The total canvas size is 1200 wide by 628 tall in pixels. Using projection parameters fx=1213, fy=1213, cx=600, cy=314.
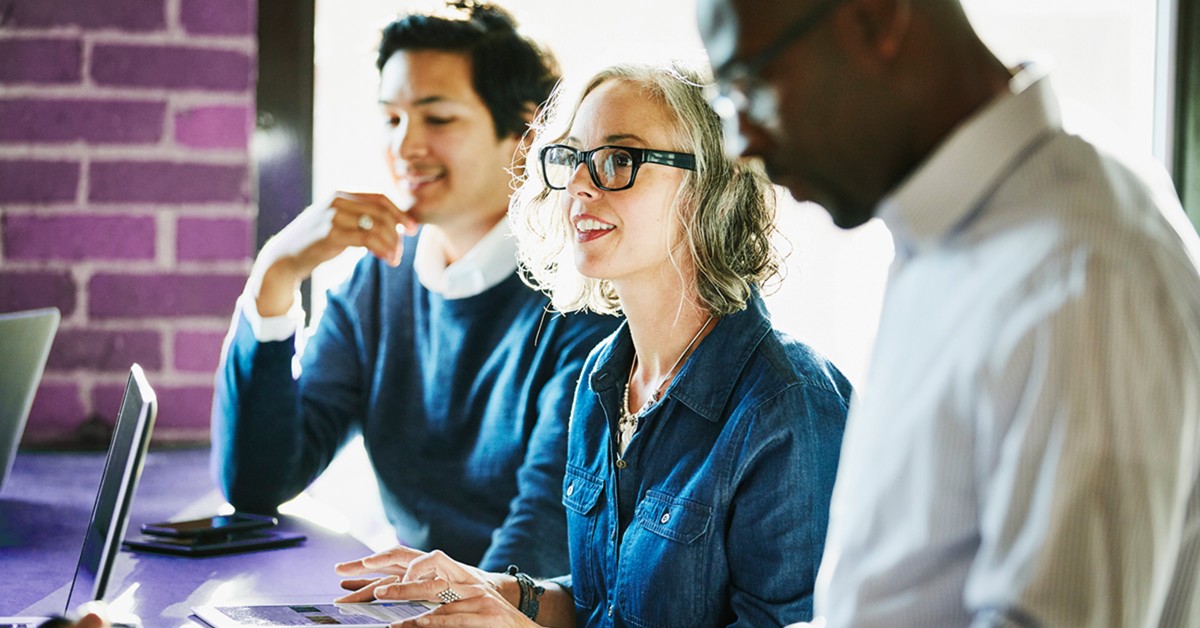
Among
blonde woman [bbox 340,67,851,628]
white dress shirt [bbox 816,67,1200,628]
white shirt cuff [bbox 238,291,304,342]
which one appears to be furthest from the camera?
white shirt cuff [bbox 238,291,304,342]

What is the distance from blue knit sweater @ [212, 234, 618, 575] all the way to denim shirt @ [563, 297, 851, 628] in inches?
10.8

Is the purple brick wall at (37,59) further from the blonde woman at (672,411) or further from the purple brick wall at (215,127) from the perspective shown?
the blonde woman at (672,411)

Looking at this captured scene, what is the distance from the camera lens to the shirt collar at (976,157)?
0.84 m

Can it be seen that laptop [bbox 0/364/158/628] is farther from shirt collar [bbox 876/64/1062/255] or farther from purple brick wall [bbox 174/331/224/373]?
purple brick wall [bbox 174/331/224/373]

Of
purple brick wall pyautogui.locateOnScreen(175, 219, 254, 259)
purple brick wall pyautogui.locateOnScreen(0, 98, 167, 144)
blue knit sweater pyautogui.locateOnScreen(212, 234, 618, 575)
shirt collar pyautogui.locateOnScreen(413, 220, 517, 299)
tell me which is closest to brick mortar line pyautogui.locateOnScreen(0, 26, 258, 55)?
purple brick wall pyautogui.locateOnScreen(0, 98, 167, 144)

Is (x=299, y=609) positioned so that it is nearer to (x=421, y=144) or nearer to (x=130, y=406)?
(x=130, y=406)

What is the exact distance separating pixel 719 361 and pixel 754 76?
71 centimetres

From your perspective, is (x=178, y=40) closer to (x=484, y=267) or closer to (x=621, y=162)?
(x=484, y=267)

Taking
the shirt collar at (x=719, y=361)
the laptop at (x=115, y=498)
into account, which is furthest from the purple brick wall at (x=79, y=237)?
the shirt collar at (x=719, y=361)

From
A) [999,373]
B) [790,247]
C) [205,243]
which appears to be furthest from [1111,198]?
[205,243]

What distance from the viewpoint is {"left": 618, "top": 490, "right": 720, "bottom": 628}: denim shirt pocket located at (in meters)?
1.47

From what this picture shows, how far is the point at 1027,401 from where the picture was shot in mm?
740

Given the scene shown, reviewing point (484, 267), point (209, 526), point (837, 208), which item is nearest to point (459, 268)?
point (484, 267)

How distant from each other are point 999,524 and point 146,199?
2223 millimetres
